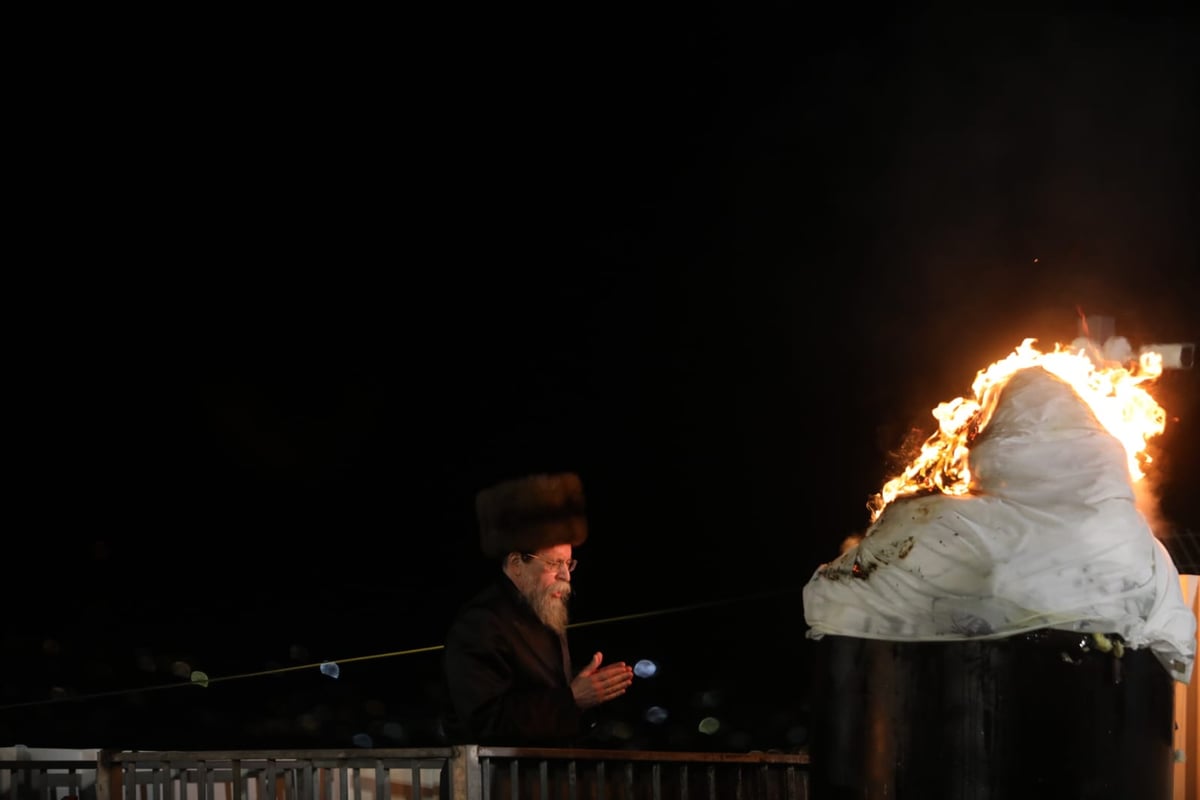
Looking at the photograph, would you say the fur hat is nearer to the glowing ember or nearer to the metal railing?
the metal railing

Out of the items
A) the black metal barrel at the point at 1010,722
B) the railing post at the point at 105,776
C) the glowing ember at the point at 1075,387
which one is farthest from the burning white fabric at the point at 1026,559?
the railing post at the point at 105,776

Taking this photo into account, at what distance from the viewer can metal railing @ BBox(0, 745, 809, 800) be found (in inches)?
227

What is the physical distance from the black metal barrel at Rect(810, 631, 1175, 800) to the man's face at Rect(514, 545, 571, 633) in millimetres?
2482

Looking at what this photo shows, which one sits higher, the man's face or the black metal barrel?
the man's face

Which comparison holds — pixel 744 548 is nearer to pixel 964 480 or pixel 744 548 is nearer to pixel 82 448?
pixel 82 448

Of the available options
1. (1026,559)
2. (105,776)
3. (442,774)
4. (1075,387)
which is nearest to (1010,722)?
(1026,559)

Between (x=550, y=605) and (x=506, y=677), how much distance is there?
0.57 metres

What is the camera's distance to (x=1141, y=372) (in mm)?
6977

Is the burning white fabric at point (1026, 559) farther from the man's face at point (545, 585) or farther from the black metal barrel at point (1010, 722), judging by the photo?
the man's face at point (545, 585)

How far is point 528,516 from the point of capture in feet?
26.1

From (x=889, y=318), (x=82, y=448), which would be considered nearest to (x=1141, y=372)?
(x=889, y=318)

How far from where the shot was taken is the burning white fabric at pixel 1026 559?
5.27 m

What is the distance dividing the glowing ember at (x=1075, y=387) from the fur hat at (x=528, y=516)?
2.03 meters

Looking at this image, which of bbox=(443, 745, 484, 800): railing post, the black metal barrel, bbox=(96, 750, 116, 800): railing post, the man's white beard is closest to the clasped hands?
the man's white beard
